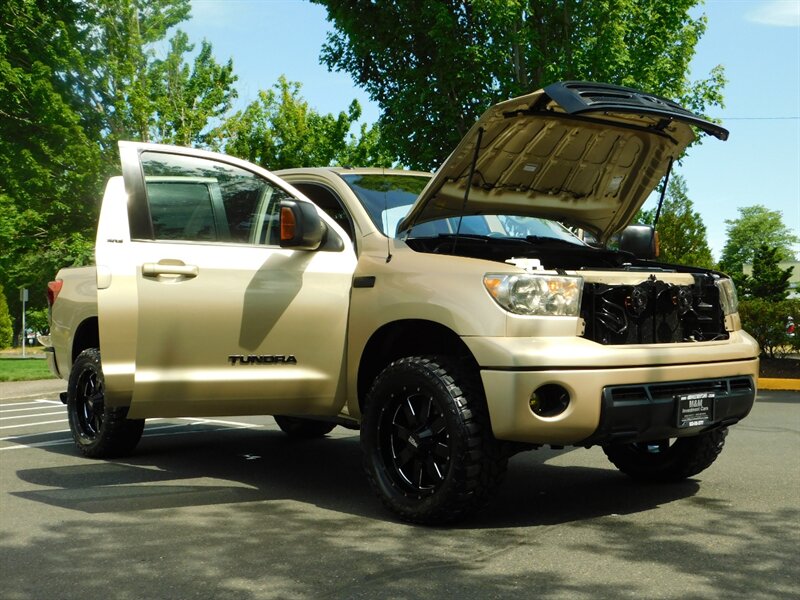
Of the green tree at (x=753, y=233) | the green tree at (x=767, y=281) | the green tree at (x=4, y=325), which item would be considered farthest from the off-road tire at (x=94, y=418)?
the green tree at (x=753, y=233)

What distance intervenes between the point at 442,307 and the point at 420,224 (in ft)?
2.88

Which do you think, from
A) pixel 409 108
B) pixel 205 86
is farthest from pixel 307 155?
pixel 409 108

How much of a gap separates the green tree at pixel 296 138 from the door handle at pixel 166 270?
82.6 ft

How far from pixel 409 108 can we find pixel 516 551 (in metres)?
18.2

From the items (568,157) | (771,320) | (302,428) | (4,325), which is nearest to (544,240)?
(568,157)

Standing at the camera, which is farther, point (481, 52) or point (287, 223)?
point (481, 52)

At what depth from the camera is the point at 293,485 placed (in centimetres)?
630

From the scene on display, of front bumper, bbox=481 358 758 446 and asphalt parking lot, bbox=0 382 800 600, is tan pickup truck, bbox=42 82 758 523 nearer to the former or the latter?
front bumper, bbox=481 358 758 446

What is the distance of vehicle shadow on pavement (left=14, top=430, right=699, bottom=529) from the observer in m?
5.55

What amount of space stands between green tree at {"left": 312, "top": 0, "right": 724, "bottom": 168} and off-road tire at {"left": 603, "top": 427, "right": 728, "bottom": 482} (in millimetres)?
14875

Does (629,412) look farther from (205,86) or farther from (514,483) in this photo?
(205,86)

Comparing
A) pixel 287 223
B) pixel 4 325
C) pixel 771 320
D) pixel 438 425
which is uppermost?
pixel 287 223

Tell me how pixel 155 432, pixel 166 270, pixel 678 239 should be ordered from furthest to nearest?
pixel 678 239
pixel 155 432
pixel 166 270

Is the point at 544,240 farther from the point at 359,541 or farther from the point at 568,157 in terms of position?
the point at 359,541
